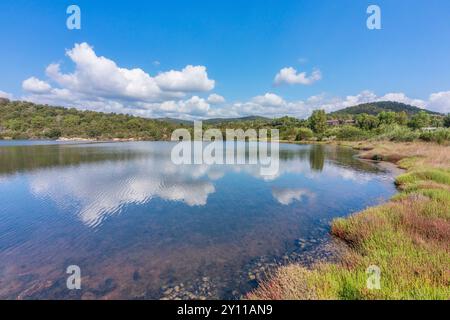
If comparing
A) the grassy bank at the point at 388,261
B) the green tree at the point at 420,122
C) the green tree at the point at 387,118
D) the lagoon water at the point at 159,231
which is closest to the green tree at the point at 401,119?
the green tree at the point at 387,118

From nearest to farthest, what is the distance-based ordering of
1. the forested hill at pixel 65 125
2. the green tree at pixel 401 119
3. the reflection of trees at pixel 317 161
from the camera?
the reflection of trees at pixel 317 161
the green tree at pixel 401 119
the forested hill at pixel 65 125

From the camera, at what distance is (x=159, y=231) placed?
993 centimetres

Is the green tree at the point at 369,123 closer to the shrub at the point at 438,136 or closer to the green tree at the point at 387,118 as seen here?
the green tree at the point at 387,118

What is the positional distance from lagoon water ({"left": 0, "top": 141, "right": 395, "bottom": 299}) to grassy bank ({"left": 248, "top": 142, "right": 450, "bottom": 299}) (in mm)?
1285

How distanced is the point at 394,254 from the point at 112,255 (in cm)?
924

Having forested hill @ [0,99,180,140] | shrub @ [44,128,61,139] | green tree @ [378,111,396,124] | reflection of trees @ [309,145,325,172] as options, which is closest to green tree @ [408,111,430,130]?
green tree @ [378,111,396,124]

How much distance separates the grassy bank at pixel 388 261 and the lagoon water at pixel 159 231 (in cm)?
128

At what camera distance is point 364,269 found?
5578mm

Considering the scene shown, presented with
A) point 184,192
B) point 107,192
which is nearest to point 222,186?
point 184,192

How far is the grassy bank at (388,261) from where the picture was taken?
14.8 ft

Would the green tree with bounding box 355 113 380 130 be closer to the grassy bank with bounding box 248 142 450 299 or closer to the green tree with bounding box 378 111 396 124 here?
the green tree with bounding box 378 111 396 124

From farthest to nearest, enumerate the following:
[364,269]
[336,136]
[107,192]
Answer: [336,136]
[107,192]
[364,269]

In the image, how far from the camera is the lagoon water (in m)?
6.36
